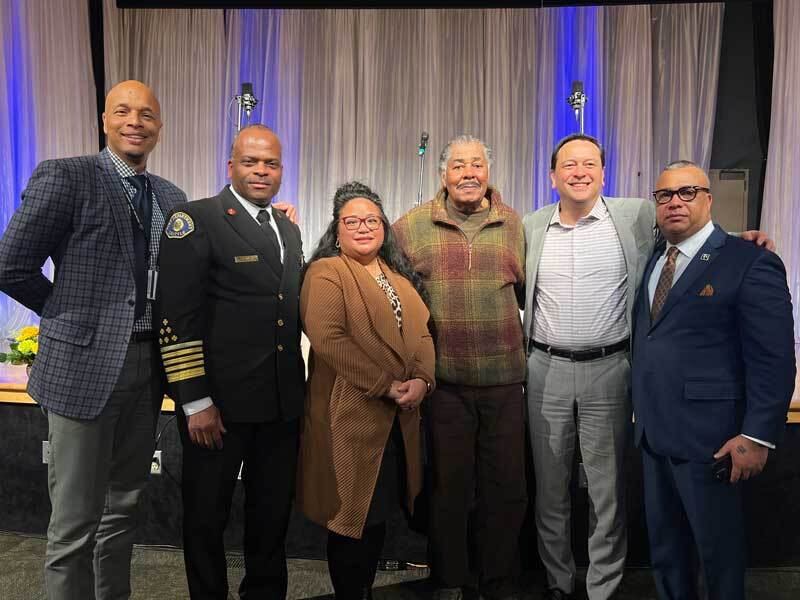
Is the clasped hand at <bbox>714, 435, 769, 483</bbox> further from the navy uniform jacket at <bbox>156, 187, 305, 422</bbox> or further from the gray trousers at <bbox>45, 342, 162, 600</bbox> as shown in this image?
the gray trousers at <bbox>45, 342, 162, 600</bbox>

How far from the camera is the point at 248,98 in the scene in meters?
5.53

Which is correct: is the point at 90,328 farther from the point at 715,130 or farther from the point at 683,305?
the point at 715,130

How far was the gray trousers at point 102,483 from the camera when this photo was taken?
1731mm

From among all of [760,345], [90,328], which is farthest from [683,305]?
[90,328]

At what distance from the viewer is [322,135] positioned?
6.11m

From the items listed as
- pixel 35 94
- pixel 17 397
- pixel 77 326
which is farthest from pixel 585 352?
pixel 35 94

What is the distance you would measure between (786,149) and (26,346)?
5.69 metres

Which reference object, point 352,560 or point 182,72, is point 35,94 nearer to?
point 182,72

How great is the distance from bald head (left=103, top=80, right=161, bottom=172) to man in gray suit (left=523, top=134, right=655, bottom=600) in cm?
133

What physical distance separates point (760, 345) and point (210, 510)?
162cm

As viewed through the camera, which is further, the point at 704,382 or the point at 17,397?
the point at 17,397

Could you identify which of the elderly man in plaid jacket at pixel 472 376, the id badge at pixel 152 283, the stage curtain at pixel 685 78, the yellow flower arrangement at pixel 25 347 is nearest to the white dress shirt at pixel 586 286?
the elderly man in plaid jacket at pixel 472 376

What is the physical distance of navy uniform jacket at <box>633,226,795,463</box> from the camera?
1.75m

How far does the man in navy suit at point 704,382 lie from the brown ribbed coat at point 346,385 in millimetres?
767
